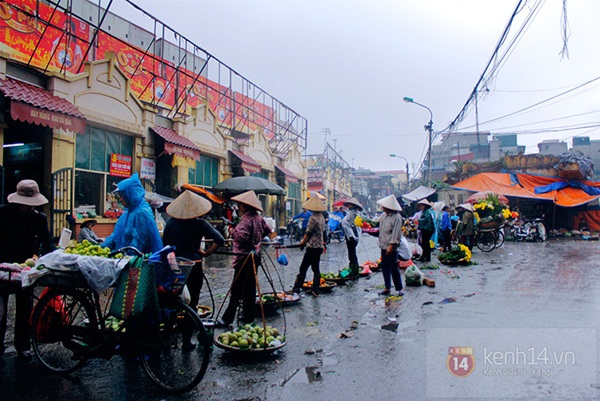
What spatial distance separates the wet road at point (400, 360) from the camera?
3.57 meters

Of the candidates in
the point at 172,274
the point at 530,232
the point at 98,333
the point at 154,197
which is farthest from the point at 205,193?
the point at 530,232

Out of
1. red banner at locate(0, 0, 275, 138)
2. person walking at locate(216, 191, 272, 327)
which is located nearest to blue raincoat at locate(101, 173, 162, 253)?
person walking at locate(216, 191, 272, 327)

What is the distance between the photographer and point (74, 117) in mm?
10578

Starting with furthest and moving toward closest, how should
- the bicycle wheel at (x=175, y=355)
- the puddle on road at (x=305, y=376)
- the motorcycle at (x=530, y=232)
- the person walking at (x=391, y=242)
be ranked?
1. the motorcycle at (x=530, y=232)
2. the person walking at (x=391, y=242)
3. the puddle on road at (x=305, y=376)
4. the bicycle wheel at (x=175, y=355)

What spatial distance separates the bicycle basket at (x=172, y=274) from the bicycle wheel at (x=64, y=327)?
0.78m

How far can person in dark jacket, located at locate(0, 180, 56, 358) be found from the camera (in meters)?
4.43

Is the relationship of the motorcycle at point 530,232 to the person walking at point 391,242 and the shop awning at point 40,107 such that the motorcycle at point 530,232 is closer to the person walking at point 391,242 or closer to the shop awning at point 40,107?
the person walking at point 391,242

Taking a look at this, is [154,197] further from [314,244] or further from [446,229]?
[446,229]

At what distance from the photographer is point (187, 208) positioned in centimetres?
491

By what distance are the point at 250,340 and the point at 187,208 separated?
1.67 m

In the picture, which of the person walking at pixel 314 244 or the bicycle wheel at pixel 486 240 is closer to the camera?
the person walking at pixel 314 244

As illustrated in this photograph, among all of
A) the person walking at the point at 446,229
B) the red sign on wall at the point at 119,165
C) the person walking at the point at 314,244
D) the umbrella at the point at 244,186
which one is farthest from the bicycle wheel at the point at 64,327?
the umbrella at the point at 244,186

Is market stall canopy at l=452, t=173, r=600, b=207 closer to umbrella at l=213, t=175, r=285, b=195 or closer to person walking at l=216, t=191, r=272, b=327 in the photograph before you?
umbrella at l=213, t=175, r=285, b=195

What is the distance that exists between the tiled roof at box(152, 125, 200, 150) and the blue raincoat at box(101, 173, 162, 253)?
10.7 meters
